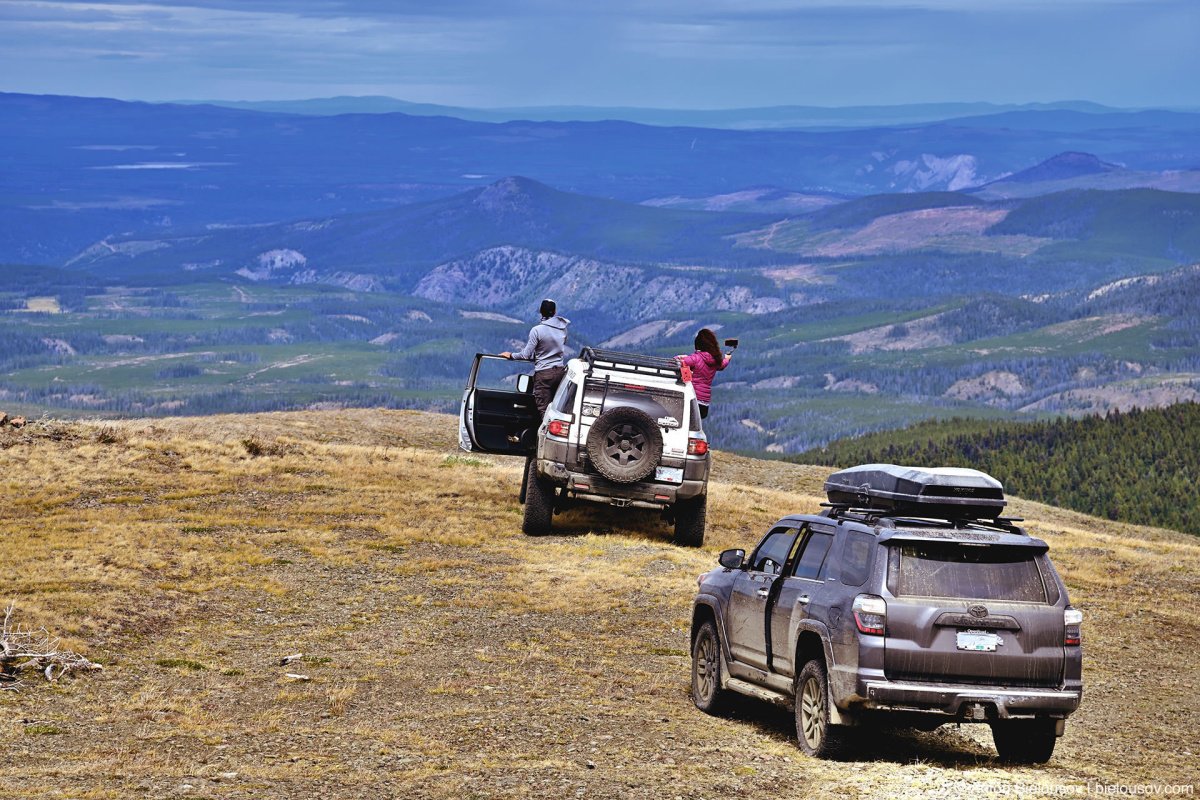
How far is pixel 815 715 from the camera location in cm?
1168

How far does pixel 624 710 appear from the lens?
1398 cm

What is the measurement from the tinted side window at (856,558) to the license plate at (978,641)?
0.93m

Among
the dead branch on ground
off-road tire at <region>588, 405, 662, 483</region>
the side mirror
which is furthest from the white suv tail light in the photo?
off-road tire at <region>588, 405, 662, 483</region>

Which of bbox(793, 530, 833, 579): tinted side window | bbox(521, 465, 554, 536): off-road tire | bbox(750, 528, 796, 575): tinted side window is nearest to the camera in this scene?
bbox(793, 530, 833, 579): tinted side window

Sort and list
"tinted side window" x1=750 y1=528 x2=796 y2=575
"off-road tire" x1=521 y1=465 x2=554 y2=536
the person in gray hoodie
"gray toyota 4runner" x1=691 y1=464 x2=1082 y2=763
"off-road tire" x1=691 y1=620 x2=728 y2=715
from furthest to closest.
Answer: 1. the person in gray hoodie
2. "off-road tire" x1=521 y1=465 x2=554 y2=536
3. "off-road tire" x1=691 y1=620 x2=728 y2=715
4. "tinted side window" x1=750 y1=528 x2=796 y2=575
5. "gray toyota 4runner" x1=691 y1=464 x2=1082 y2=763

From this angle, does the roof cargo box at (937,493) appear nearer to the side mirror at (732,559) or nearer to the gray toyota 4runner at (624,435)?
the side mirror at (732,559)

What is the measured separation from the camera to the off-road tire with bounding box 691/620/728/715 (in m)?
13.8

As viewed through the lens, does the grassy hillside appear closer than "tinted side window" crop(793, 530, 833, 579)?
No

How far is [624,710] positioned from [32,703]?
242 inches

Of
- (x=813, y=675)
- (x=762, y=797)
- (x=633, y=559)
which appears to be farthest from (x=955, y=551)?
(x=633, y=559)

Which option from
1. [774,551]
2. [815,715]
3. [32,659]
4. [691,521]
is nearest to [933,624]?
[815,715]

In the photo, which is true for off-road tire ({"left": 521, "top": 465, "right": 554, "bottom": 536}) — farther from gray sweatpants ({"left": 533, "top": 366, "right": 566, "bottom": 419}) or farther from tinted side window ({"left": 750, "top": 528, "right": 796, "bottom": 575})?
tinted side window ({"left": 750, "top": 528, "right": 796, "bottom": 575})

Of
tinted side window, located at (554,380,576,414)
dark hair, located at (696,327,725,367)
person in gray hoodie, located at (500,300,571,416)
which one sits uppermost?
dark hair, located at (696,327,725,367)

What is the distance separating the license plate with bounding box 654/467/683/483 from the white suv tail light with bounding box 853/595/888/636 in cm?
1222
